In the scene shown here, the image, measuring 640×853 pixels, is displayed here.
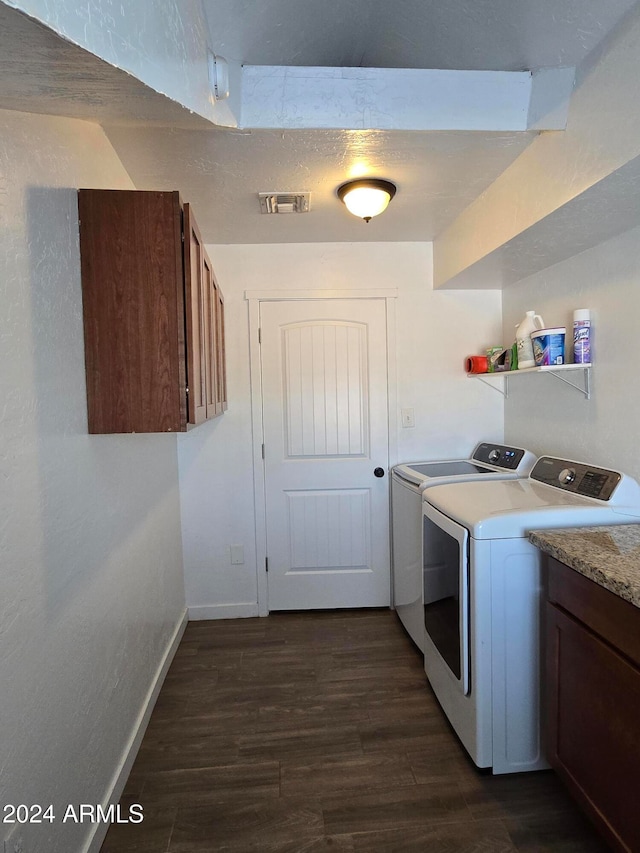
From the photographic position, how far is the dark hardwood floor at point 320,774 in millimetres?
1403

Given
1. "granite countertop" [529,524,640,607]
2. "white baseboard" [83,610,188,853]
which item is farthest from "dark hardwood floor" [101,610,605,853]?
"granite countertop" [529,524,640,607]

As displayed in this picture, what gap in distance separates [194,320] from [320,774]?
167 cm

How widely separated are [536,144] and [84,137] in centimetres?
153

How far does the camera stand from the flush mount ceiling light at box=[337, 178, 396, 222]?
1.88m

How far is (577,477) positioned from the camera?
74.0 inches

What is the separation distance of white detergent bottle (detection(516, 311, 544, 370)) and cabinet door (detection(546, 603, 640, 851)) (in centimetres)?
111

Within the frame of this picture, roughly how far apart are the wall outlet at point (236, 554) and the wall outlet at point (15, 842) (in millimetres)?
1788

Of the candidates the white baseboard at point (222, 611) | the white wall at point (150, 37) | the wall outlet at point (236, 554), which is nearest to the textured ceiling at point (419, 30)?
the white wall at point (150, 37)

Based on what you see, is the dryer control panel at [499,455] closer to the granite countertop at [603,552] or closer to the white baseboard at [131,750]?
the granite countertop at [603,552]

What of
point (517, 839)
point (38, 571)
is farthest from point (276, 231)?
point (517, 839)

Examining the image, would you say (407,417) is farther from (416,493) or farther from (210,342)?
(210,342)

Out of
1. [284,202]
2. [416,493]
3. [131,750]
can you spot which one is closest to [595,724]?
[416,493]

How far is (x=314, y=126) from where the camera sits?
144 cm

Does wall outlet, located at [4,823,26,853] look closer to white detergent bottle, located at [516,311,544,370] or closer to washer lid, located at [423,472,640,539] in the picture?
washer lid, located at [423,472,640,539]
